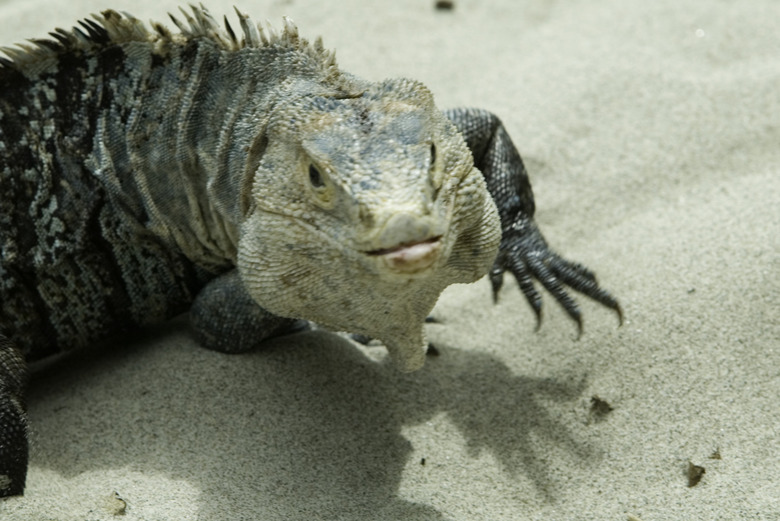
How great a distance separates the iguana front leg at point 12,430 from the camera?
4.07 meters

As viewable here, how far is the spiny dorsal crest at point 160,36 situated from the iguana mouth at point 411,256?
128cm

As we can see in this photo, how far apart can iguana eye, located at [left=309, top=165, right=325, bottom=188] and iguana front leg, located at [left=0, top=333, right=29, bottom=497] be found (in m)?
1.81

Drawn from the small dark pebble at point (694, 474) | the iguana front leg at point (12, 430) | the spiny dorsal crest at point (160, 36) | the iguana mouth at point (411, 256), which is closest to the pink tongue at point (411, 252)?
the iguana mouth at point (411, 256)

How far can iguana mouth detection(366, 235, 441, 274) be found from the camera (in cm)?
Result: 301

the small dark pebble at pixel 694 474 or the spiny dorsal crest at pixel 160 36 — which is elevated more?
the spiny dorsal crest at pixel 160 36

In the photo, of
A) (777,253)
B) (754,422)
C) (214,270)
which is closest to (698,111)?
(777,253)

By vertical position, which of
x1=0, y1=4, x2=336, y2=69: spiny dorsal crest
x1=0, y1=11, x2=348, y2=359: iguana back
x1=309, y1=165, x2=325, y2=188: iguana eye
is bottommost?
x1=0, y1=11, x2=348, y2=359: iguana back

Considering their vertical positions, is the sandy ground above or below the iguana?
below

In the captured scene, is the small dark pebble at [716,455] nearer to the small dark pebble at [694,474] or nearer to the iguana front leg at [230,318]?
the small dark pebble at [694,474]

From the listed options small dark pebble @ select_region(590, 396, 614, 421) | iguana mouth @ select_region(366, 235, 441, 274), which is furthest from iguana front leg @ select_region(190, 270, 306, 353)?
iguana mouth @ select_region(366, 235, 441, 274)

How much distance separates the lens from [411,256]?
3008 millimetres

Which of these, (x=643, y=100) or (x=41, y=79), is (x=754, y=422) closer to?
(x=643, y=100)

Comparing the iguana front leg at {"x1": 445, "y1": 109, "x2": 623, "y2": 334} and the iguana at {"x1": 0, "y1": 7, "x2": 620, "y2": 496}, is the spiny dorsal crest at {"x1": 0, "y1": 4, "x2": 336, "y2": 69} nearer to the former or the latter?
the iguana at {"x1": 0, "y1": 7, "x2": 620, "y2": 496}

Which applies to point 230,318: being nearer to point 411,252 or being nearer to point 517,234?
point 517,234
